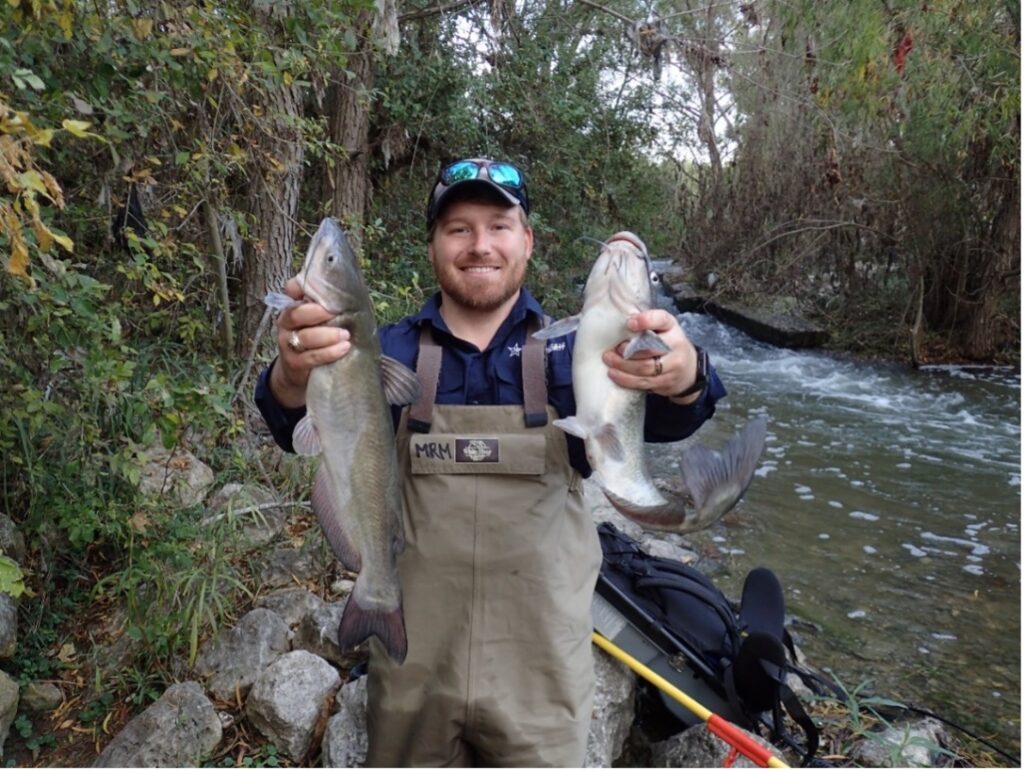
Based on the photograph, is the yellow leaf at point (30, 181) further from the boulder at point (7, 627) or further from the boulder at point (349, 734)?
the boulder at point (7, 627)

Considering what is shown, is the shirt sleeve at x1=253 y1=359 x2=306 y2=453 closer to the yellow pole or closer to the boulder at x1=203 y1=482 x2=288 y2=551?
the yellow pole

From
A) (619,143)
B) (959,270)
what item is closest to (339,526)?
(619,143)

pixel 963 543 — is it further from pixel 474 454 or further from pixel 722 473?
pixel 474 454

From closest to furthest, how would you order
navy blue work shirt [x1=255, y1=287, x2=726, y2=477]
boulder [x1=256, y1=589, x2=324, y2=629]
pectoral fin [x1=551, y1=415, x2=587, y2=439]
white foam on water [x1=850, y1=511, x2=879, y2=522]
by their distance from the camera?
pectoral fin [x1=551, y1=415, x2=587, y2=439], navy blue work shirt [x1=255, y1=287, x2=726, y2=477], boulder [x1=256, y1=589, x2=324, y2=629], white foam on water [x1=850, y1=511, x2=879, y2=522]

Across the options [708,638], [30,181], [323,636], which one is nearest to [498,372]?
[30,181]

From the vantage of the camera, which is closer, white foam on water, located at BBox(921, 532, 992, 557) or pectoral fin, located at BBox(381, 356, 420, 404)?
pectoral fin, located at BBox(381, 356, 420, 404)

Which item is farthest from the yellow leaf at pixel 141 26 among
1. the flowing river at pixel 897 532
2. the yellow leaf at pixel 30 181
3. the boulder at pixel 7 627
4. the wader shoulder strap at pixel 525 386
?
the flowing river at pixel 897 532

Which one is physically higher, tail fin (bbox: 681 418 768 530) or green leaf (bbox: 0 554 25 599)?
tail fin (bbox: 681 418 768 530)

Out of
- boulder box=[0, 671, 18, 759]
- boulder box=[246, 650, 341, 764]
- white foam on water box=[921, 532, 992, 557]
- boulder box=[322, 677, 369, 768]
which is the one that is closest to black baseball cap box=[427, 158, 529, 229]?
boulder box=[322, 677, 369, 768]

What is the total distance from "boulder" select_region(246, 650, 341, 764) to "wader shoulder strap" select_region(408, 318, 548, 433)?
1771mm

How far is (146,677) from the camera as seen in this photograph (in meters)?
3.60

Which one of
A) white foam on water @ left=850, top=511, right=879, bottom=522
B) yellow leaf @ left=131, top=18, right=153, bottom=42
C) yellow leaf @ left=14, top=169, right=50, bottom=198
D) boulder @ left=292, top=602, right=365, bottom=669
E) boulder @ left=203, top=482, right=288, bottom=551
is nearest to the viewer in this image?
yellow leaf @ left=14, top=169, right=50, bottom=198

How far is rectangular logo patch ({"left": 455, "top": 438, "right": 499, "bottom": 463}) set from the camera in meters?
2.25

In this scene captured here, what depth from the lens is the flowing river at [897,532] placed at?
15.7ft
